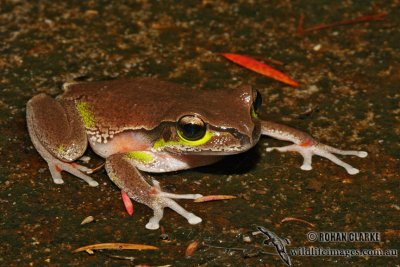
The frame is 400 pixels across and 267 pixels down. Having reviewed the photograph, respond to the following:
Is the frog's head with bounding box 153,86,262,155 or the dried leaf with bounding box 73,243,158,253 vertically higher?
the frog's head with bounding box 153,86,262,155

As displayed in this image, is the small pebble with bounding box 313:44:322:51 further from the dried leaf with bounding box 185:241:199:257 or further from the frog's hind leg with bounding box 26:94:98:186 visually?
the dried leaf with bounding box 185:241:199:257

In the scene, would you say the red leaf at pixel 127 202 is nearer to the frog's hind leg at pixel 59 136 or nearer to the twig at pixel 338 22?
the frog's hind leg at pixel 59 136

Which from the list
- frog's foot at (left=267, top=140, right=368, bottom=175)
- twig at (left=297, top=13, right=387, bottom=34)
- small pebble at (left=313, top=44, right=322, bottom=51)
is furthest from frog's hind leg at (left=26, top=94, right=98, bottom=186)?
twig at (left=297, top=13, right=387, bottom=34)

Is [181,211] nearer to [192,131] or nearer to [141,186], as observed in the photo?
[141,186]

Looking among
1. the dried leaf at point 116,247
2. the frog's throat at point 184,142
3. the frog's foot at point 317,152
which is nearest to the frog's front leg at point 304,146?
the frog's foot at point 317,152

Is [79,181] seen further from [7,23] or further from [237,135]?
[7,23]

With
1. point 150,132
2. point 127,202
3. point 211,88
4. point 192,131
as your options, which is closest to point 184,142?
point 192,131
